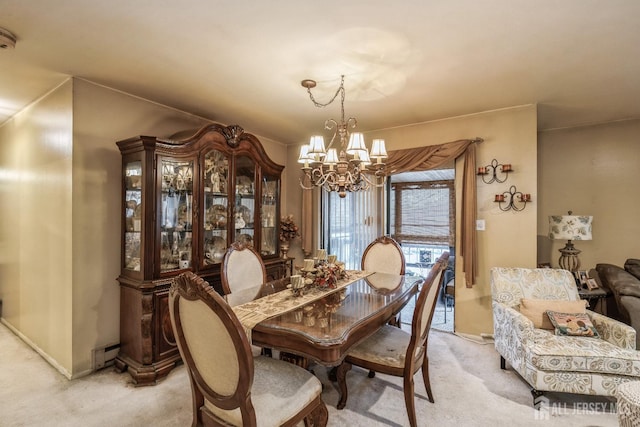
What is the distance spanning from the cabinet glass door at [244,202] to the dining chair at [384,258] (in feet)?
4.49

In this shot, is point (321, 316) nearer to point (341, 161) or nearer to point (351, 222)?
point (341, 161)

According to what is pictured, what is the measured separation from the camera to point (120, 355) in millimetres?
2828

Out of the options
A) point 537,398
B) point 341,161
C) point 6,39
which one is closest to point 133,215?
point 6,39

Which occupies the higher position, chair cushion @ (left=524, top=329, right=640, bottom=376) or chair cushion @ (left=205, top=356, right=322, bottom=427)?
chair cushion @ (left=205, top=356, right=322, bottom=427)

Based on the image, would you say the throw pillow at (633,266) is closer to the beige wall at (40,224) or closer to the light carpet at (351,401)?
the light carpet at (351,401)

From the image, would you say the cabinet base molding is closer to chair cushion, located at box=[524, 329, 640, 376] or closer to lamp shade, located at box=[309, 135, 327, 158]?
lamp shade, located at box=[309, 135, 327, 158]

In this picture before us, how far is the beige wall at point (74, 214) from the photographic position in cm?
264

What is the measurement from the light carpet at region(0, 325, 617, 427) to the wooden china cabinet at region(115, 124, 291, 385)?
245 millimetres

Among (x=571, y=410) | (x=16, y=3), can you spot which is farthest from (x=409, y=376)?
(x=16, y=3)

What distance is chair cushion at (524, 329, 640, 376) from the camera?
2094mm

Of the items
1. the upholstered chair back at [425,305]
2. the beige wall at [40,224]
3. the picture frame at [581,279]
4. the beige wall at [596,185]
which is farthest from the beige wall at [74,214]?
the beige wall at [596,185]

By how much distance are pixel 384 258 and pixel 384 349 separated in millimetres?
1350

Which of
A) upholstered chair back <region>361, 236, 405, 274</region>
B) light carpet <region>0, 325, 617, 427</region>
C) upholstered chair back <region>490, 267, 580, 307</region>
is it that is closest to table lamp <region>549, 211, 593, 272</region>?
upholstered chair back <region>490, 267, 580, 307</region>

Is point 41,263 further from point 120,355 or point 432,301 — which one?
point 432,301
